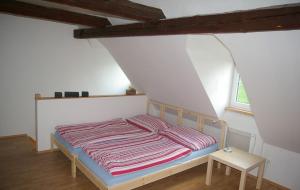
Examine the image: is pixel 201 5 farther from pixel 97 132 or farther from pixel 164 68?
pixel 97 132

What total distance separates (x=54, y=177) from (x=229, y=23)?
9.41ft

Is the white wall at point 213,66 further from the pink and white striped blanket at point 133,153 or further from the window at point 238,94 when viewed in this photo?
the pink and white striped blanket at point 133,153

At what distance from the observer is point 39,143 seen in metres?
3.79

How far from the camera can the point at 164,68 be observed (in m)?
3.61

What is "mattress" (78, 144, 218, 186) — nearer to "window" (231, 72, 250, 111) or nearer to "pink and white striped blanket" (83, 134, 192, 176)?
"pink and white striped blanket" (83, 134, 192, 176)

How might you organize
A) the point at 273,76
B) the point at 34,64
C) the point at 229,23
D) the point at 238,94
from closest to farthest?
the point at 229,23
the point at 273,76
the point at 238,94
the point at 34,64

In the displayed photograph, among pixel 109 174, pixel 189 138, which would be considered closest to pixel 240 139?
pixel 189 138

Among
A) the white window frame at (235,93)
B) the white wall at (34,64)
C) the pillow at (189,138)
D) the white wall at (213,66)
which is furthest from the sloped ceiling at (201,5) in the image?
the white wall at (34,64)

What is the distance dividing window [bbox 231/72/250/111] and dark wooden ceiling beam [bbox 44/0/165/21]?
1.78 m

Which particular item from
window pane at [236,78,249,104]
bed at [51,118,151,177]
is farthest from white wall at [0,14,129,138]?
window pane at [236,78,249,104]

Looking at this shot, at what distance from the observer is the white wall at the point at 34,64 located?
418 centimetres

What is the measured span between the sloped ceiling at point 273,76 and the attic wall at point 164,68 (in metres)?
0.74

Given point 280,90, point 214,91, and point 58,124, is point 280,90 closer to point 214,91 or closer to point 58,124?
point 214,91

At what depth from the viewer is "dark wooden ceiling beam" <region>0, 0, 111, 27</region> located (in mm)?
3006
